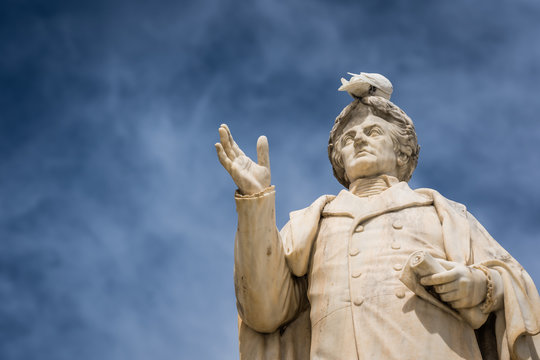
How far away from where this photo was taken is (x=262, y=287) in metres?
9.28

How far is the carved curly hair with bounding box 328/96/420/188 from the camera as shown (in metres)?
10.9

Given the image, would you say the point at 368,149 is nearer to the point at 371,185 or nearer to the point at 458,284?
the point at 371,185

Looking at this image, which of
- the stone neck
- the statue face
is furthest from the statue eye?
the stone neck

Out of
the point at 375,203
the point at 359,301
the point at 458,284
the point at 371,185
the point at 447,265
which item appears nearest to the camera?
the point at 458,284

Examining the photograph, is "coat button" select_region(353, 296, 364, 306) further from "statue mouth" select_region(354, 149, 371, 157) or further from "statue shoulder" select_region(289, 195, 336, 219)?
"statue mouth" select_region(354, 149, 371, 157)

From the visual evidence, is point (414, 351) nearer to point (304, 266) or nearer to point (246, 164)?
point (304, 266)

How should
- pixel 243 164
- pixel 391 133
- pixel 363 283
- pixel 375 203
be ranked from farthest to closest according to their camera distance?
pixel 391 133
pixel 375 203
pixel 243 164
pixel 363 283

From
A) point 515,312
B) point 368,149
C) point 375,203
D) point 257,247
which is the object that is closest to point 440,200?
point 375,203

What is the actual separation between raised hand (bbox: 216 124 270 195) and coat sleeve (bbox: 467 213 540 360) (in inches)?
90.8

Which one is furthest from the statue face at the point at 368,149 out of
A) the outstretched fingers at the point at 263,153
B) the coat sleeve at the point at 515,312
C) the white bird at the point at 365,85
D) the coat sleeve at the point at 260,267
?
the coat sleeve at the point at 515,312

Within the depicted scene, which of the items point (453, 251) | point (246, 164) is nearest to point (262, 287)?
point (246, 164)

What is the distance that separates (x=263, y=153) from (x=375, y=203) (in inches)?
53.4

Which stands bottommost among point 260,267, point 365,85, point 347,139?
point 260,267

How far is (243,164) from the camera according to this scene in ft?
30.9
